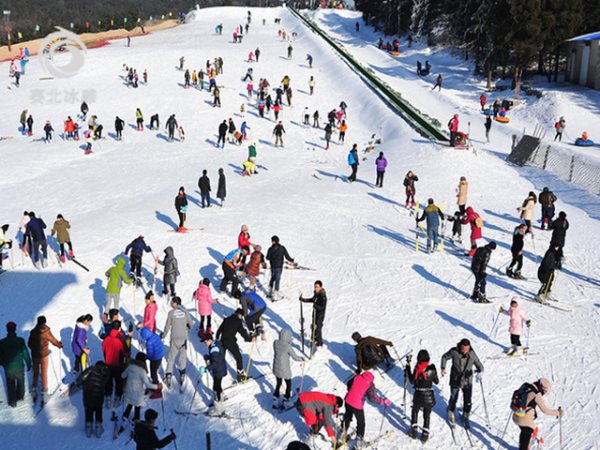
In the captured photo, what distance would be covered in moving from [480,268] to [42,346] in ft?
27.8

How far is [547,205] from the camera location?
1650 cm

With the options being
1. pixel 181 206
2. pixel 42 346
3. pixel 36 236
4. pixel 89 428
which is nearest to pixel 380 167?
pixel 181 206

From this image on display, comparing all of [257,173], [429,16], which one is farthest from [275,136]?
[429,16]

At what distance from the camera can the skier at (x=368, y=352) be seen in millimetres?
10023

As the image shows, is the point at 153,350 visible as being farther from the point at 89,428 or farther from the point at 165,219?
the point at 165,219

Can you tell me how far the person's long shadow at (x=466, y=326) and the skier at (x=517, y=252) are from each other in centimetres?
257

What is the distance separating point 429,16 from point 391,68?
37.6 ft

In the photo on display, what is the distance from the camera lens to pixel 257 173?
81.0 feet

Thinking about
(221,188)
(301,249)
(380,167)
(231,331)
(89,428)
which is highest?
(380,167)

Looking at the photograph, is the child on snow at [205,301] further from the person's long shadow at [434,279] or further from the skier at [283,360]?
the person's long shadow at [434,279]

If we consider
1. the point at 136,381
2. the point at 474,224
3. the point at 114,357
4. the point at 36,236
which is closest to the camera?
the point at 136,381

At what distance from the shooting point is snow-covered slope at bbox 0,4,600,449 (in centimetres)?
933

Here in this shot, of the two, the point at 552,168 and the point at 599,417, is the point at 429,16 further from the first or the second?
the point at 599,417

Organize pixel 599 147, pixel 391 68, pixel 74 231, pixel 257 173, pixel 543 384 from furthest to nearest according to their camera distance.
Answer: pixel 391 68
pixel 599 147
pixel 257 173
pixel 74 231
pixel 543 384
